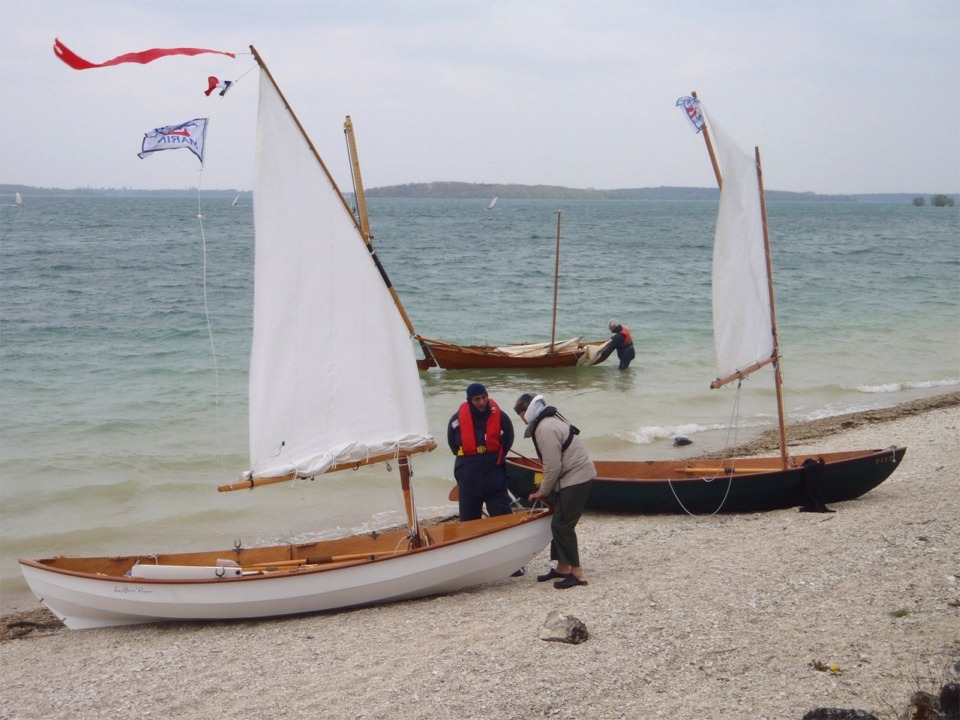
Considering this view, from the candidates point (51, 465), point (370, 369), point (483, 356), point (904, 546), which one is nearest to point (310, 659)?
point (370, 369)

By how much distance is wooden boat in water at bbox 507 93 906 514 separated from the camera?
34.5ft

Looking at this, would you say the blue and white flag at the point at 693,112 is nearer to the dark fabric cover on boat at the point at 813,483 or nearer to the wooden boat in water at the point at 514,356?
the dark fabric cover on boat at the point at 813,483

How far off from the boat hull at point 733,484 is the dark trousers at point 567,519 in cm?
255

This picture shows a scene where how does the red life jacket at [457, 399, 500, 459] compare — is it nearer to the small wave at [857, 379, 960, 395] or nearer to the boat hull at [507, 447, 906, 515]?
the boat hull at [507, 447, 906, 515]

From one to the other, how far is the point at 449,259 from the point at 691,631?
4872cm

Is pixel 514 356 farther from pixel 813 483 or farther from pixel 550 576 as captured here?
pixel 550 576

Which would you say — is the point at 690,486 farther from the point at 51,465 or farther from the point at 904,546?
the point at 51,465

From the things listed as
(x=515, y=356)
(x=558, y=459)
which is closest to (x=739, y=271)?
(x=558, y=459)

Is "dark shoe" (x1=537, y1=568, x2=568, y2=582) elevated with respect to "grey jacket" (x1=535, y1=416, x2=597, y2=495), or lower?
lower

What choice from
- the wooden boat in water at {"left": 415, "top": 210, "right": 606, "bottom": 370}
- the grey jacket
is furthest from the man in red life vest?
the wooden boat in water at {"left": 415, "top": 210, "right": 606, "bottom": 370}

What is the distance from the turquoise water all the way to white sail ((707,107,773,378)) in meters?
4.68

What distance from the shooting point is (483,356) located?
75.4 ft

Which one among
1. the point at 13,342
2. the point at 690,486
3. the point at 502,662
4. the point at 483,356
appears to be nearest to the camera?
the point at 502,662

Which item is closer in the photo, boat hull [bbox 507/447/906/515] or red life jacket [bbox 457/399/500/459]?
red life jacket [bbox 457/399/500/459]
